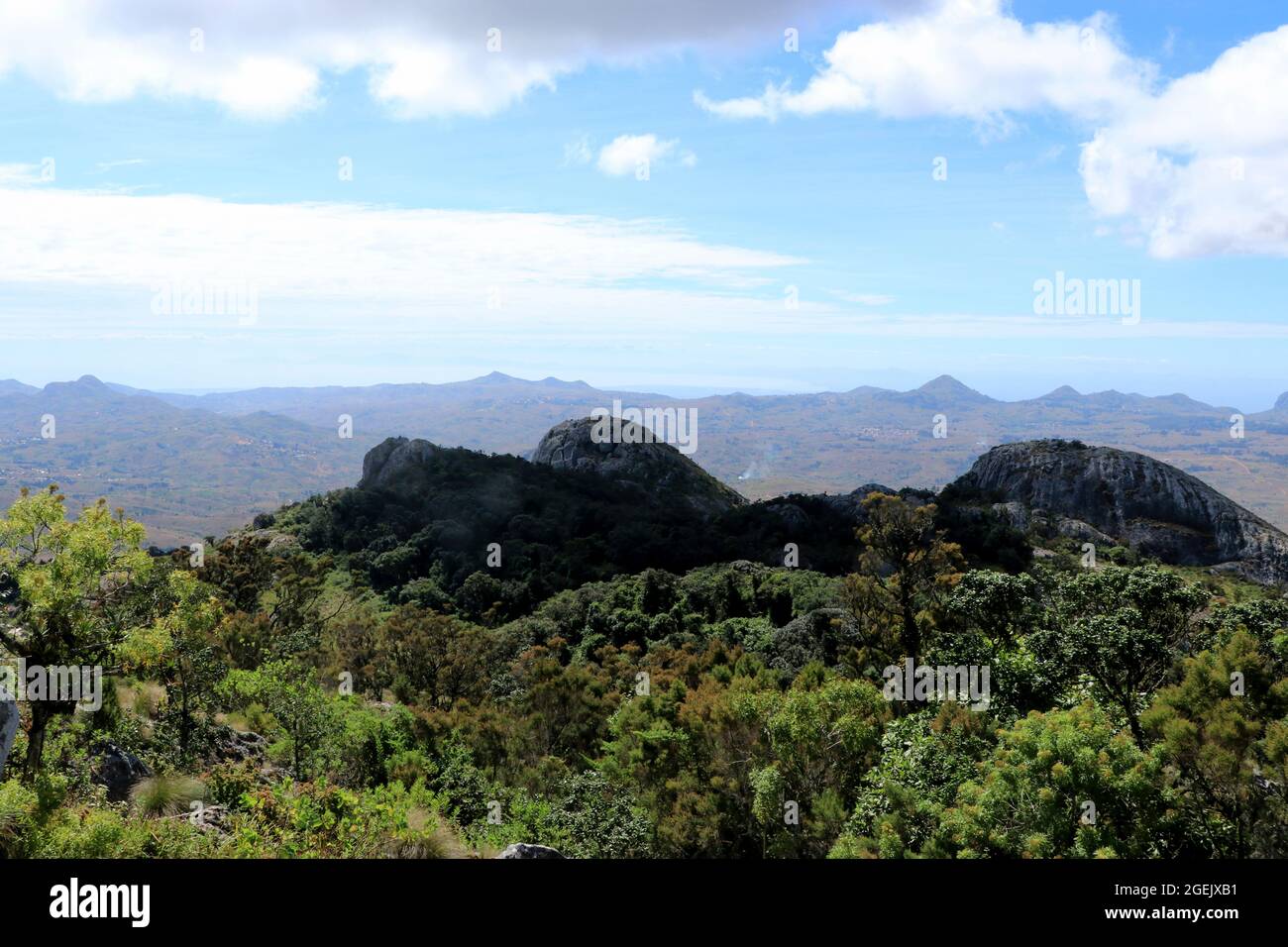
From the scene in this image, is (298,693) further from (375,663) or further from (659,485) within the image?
(659,485)

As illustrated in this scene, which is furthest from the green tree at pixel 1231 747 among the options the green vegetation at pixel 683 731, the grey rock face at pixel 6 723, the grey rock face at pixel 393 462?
the grey rock face at pixel 393 462

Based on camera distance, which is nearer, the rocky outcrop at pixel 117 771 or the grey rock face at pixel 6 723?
the grey rock face at pixel 6 723

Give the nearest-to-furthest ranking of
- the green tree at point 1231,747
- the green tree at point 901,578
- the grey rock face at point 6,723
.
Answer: the grey rock face at point 6,723 < the green tree at point 1231,747 < the green tree at point 901,578

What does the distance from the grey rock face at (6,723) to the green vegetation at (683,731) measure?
688 millimetres

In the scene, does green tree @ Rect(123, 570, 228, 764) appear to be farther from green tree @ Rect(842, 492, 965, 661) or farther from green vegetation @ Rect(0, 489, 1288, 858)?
green tree @ Rect(842, 492, 965, 661)

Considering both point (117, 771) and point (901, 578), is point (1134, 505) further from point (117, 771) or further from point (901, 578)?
point (117, 771)

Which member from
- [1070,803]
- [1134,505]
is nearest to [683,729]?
[1070,803]

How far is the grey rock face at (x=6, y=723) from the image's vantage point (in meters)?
11.6

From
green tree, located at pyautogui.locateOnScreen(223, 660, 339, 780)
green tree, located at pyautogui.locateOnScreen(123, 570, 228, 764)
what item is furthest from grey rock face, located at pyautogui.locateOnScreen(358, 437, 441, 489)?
green tree, located at pyautogui.locateOnScreen(123, 570, 228, 764)

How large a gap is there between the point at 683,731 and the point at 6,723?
56.3 ft

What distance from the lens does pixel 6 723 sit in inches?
468

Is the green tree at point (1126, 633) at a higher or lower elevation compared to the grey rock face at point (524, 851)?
higher
